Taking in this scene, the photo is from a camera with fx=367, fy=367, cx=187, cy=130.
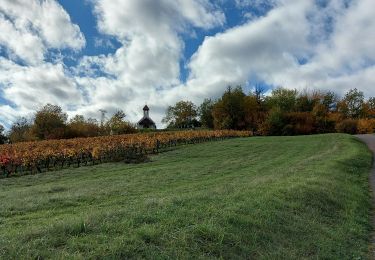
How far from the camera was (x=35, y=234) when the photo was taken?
552 centimetres

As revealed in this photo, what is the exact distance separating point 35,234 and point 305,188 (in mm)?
8072

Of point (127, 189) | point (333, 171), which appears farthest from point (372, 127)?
point (127, 189)

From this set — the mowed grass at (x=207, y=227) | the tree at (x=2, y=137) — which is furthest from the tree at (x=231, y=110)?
the mowed grass at (x=207, y=227)

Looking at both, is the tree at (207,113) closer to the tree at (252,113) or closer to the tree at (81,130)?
the tree at (252,113)

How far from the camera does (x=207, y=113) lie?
95125mm

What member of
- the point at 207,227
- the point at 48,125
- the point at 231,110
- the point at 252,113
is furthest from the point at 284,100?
the point at 207,227

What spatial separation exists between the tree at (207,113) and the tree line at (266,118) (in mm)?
255

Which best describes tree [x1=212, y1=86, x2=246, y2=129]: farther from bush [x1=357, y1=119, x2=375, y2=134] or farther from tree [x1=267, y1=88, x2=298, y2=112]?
bush [x1=357, y1=119, x2=375, y2=134]

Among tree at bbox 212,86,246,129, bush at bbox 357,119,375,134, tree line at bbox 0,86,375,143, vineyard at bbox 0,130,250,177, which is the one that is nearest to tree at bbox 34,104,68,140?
tree line at bbox 0,86,375,143

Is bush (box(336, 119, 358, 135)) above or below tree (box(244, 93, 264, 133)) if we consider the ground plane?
below

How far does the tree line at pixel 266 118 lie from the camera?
7069 cm

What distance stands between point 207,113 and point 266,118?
25760 millimetres

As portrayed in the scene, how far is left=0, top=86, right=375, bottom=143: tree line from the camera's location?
70.7 metres

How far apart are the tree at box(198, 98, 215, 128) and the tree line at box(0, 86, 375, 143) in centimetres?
26
